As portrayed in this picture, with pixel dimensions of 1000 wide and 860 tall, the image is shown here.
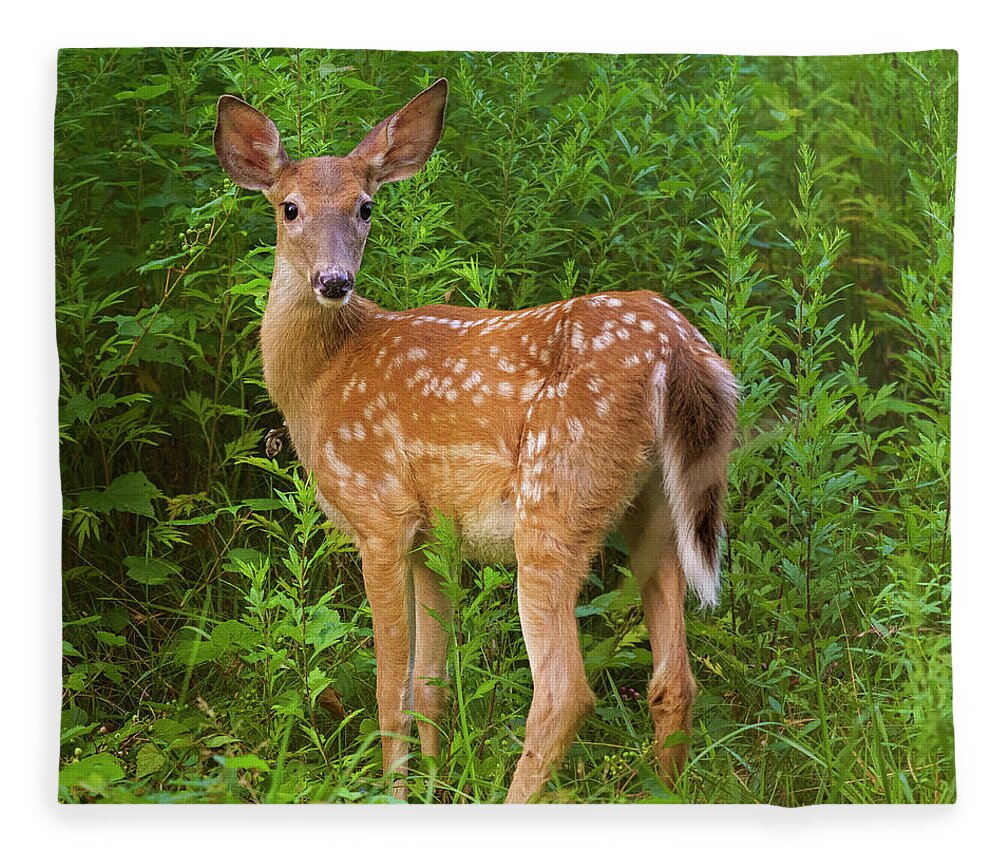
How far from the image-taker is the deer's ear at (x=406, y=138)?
12.1ft

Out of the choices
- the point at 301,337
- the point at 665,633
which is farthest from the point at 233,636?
the point at 665,633

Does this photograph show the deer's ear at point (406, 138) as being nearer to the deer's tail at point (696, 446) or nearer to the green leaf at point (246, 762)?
the deer's tail at point (696, 446)

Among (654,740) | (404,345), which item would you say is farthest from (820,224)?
(654,740)

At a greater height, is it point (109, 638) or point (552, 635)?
point (552, 635)

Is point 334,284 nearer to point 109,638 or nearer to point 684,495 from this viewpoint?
point 684,495

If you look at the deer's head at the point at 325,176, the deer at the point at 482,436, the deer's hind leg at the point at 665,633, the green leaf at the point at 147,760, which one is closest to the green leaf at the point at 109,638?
the green leaf at the point at 147,760

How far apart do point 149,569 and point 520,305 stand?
4.18ft

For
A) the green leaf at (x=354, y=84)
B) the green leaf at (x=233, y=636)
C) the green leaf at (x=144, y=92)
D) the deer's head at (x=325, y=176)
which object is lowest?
the green leaf at (x=233, y=636)

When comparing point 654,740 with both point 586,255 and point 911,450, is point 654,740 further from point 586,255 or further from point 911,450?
point 586,255

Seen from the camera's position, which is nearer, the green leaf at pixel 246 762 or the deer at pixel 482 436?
the deer at pixel 482 436

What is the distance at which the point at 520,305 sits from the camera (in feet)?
12.3

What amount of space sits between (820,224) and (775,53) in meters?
0.51

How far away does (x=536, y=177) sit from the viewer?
3.78m

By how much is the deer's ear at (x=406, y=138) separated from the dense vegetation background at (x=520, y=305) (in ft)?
0.16
